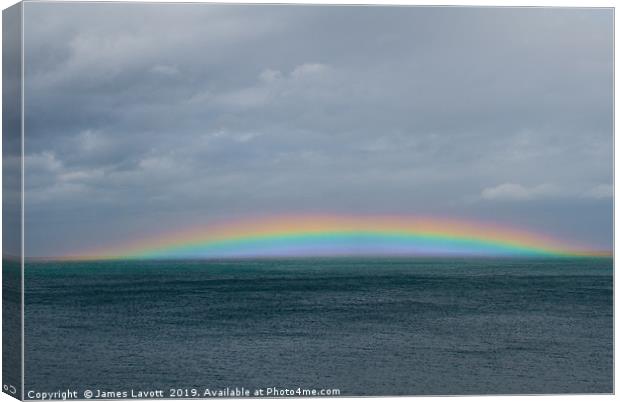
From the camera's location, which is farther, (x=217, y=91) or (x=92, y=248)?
(x=92, y=248)

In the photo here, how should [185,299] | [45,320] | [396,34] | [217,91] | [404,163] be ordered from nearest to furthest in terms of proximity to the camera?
[396,34] < [217,91] < [404,163] < [45,320] < [185,299]

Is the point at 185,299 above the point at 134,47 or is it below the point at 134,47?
→ below

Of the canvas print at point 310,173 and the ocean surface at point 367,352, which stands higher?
the canvas print at point 310,173

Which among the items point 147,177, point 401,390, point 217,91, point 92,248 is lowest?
point 401,390

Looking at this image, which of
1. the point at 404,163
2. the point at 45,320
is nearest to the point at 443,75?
the point at 404,163

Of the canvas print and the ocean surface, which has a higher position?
the canvas print

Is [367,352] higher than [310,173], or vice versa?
[310,173]

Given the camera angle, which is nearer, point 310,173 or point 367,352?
point 367,352

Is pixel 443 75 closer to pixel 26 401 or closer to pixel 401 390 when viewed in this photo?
pixel 401 390
